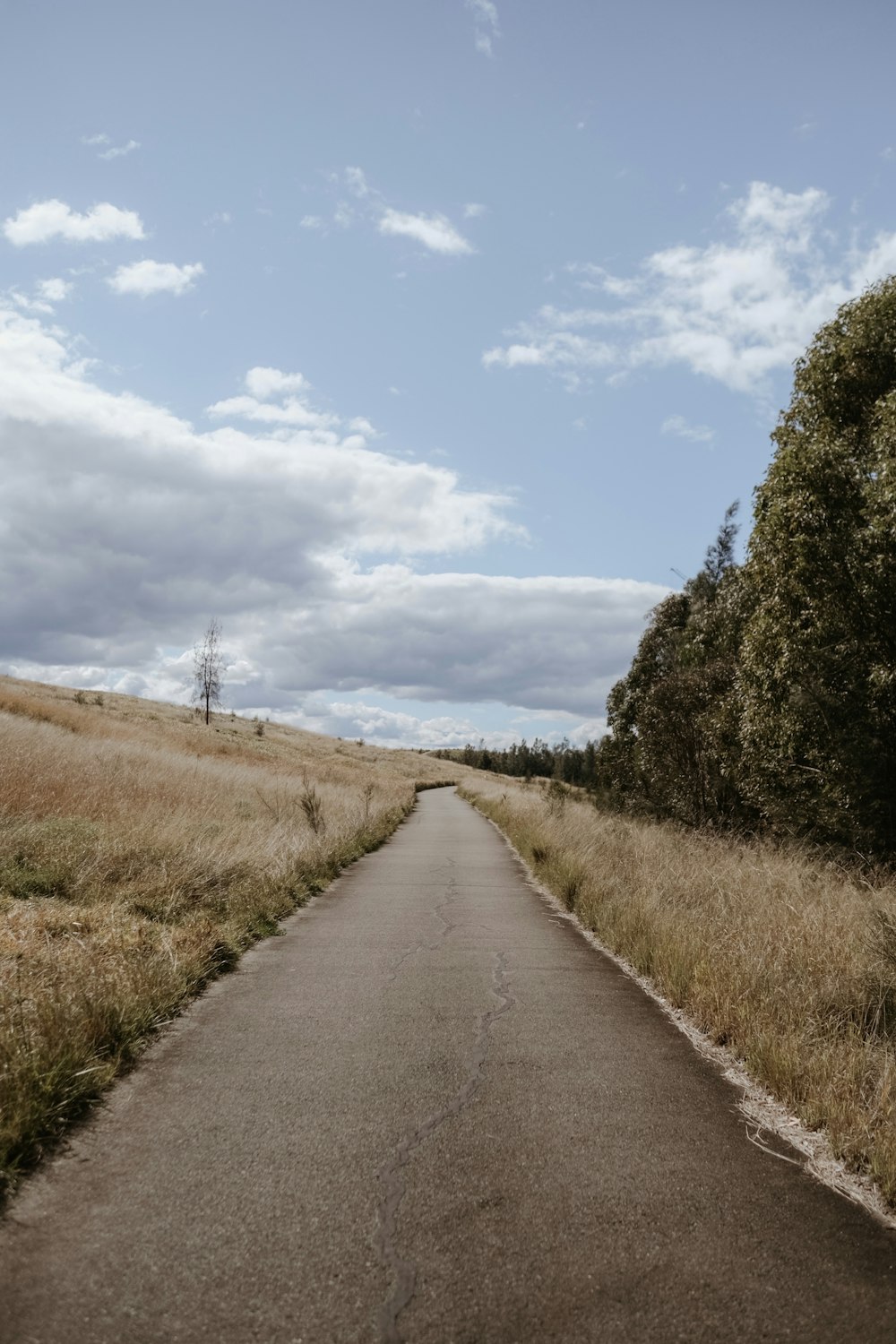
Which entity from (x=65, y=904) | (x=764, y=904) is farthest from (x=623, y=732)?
(x=65, y=904)

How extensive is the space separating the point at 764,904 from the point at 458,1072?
185 inches

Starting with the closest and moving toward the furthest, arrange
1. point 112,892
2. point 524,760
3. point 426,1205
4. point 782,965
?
point 426,1205 < point 782,965 < point 112,892 < point 524,760

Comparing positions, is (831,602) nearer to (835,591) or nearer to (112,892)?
(835,591)

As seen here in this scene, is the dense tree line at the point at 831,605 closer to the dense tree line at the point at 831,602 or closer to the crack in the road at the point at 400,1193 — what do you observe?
the dense tree line at the point at 831,602

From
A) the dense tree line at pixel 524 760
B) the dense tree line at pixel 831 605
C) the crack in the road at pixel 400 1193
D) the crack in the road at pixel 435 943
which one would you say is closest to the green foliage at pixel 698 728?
the dense tree line at pixel 831 605

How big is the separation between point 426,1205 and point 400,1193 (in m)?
0.14

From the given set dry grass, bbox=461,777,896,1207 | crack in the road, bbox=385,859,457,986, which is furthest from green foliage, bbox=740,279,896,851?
crack in the road, bbox=385,859,457,986

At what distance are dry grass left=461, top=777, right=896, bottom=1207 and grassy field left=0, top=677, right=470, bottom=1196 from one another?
12.4 ft

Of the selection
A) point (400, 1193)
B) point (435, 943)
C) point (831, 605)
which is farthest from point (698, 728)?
point (400, 1193)

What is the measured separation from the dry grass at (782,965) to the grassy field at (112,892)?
12.4 ft

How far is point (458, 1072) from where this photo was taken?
4812 mm

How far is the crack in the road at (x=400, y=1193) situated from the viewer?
2582mm

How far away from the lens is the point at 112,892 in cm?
879

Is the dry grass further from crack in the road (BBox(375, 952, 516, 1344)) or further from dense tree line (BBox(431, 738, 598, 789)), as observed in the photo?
dense tree line (BBox(431, 738, 598, 789))
